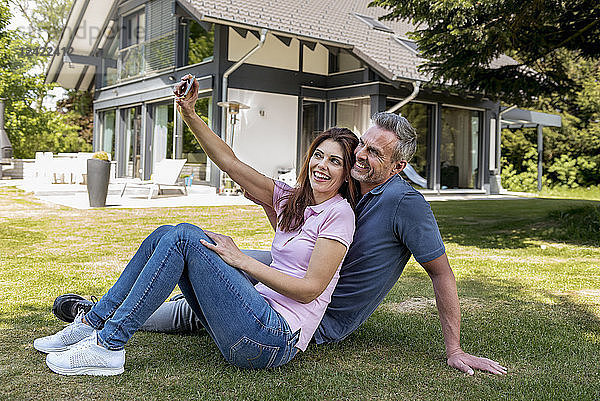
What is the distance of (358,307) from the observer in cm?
263

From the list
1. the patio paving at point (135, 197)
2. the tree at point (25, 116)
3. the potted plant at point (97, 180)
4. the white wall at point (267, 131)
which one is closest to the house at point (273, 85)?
the white wall at point (267, 131)

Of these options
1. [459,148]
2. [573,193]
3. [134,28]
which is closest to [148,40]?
[134,28]

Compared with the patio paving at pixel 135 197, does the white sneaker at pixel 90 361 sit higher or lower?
lower

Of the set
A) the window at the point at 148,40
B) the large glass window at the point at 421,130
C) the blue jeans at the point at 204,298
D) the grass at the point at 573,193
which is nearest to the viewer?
the blue jeans at the point at 204,298

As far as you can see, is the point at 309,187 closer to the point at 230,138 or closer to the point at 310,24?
the point at 230,138

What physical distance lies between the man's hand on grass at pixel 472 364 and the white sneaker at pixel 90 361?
1388 millimetres

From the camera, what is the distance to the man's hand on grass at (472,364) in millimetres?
2534

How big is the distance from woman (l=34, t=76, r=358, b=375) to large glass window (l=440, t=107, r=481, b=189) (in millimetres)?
12946

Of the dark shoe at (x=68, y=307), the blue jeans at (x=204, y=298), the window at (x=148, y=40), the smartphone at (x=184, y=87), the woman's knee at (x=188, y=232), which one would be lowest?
the dark shoe at (x=68, y=307)

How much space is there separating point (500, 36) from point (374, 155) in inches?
192

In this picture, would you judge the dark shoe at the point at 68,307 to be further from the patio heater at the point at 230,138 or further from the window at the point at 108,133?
the window at the point at 108,133

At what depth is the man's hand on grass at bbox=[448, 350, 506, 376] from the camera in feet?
8.31

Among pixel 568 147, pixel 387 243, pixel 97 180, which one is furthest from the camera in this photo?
pixel 568 147

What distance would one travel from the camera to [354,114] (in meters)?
14.0
